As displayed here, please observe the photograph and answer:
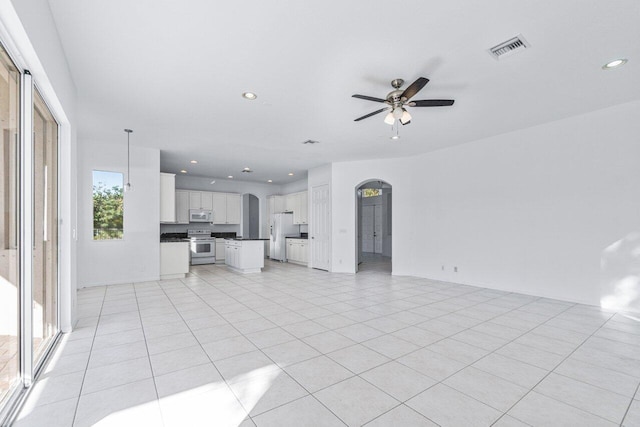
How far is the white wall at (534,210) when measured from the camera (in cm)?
402

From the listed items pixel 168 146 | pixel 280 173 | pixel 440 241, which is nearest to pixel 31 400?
pixel 168 146

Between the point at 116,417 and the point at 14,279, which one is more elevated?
the point at 14,279

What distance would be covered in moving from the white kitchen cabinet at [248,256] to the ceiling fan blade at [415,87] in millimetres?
5339

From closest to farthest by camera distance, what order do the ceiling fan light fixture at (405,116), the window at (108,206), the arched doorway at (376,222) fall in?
the ceiling fan light fixture at (405,116) < the window at (108,206) < the arched doorway at (376,222)

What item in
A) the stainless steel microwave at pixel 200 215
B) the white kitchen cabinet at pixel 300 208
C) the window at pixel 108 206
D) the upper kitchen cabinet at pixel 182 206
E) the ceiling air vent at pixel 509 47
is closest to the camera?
the ceiling air vent at pixel 509 47

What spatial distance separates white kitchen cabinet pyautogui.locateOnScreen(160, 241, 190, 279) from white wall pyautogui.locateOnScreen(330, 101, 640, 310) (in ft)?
13.3

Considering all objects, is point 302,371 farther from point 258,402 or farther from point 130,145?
point 130,145

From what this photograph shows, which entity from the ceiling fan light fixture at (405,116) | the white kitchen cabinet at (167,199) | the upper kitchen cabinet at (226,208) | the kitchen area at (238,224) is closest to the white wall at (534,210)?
the kitchen area at (238,224)

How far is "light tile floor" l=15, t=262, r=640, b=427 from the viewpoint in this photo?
1.81m

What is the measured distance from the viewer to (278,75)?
3.16 m

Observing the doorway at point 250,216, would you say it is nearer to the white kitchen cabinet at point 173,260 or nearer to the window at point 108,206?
the white kitchen cabinet at point 173,260

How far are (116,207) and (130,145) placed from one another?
1309 millimetres

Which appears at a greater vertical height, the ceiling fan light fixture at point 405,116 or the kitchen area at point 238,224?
the ceiling fan light fixture at point 405,116

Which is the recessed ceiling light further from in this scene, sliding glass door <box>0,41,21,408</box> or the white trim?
the white trim
